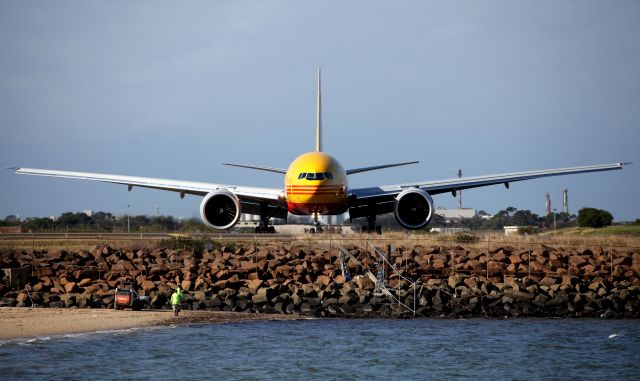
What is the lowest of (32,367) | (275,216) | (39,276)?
(32,367)

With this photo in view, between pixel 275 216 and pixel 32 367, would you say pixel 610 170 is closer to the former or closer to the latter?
pixel 275 216

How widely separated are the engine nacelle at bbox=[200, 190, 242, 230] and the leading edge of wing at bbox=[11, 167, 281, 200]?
1.03 metres

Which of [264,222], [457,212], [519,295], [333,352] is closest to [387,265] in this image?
[519,295]

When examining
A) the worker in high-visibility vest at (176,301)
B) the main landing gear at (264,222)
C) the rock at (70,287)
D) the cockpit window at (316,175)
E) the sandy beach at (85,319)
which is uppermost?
the cockpit window at (316,175)

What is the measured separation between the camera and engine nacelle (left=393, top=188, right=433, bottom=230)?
42875 millimetres

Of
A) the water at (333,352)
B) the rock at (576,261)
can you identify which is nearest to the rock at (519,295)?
the water at (333,352)

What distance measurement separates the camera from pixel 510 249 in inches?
1513

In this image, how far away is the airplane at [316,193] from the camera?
42.3 meters

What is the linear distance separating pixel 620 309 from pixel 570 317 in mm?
1889

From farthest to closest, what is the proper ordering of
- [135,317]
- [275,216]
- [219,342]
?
[275,216]
[135,317]
[219,342]

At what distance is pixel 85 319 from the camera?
27.0 meters

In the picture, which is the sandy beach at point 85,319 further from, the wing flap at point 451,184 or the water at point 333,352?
the wing flap at point 451,184

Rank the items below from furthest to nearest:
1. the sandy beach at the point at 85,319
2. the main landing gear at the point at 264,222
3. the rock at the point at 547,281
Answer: the main landing gear at the point at 264,222 → the rock at the point at 547,281 → the sandy beach at the point at 85,319

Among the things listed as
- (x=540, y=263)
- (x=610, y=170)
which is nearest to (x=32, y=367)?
A: (x=540, y=263)
